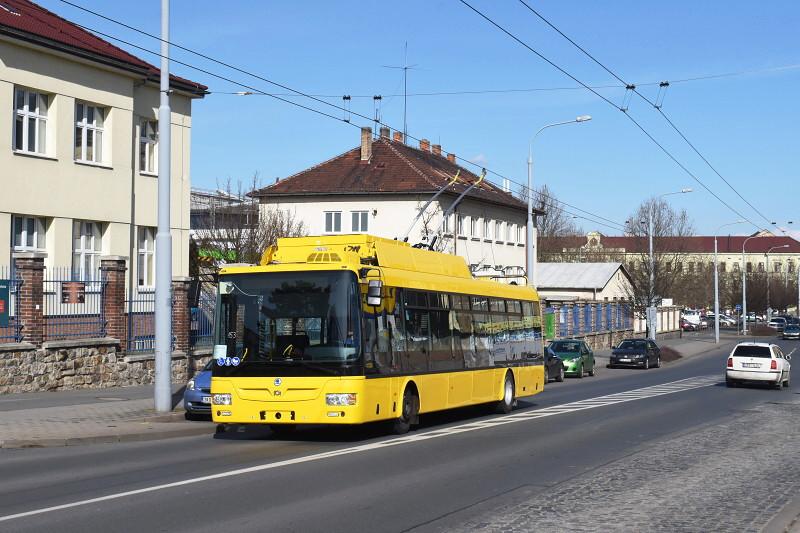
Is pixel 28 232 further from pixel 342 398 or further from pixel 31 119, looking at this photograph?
pixel 342 398

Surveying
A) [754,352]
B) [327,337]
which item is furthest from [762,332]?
[327,337]

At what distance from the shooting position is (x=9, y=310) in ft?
76.2

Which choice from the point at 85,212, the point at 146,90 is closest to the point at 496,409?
the point at 85,212

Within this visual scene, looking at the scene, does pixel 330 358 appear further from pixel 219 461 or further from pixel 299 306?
pixel 219 461

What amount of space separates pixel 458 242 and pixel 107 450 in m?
45.4

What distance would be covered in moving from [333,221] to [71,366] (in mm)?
37570

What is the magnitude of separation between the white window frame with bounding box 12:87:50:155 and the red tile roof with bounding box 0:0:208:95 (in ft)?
4.87

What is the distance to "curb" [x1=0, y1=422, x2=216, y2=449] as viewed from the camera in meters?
15.4

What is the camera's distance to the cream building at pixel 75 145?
96.9 ft

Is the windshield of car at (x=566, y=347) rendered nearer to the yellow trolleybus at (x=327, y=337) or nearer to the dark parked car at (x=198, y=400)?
the yellow trolleybus at (x=327, y=337)

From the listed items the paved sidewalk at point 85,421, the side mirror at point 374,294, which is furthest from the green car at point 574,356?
the side mirror at point 374,294

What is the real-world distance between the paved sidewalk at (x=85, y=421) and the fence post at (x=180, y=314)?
546 cm

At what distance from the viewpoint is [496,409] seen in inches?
890

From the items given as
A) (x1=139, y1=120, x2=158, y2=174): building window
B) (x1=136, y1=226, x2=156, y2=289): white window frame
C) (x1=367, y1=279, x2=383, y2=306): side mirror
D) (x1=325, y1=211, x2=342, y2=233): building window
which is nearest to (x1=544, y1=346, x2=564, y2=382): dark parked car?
(x1=136, y1=226, x2=156, y2=289): white window frame
